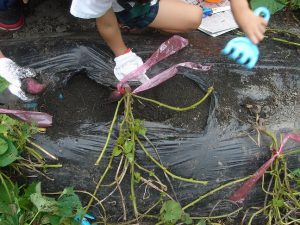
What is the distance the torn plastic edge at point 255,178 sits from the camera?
159 cm

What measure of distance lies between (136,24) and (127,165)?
596 mm

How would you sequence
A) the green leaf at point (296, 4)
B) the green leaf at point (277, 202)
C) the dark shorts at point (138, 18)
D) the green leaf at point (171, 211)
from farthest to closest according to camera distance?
the green leaf at point (296, 4) → the dark shorts at point (138, 18) → the green leaf at point (277, 202) → the green leaf at point (171, 211)

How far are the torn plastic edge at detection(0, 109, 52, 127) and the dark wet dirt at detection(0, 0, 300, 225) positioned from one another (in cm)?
3

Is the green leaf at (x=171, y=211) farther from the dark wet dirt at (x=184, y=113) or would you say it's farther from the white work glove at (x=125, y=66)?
the white work glove at (x=125, y=66)

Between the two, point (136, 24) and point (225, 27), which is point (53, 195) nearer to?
point (136, 24)

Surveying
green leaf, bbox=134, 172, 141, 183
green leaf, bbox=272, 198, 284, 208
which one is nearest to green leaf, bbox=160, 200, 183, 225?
green leaf, bbox=134, 172, 141, 183

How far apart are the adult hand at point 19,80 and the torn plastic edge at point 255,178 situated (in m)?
0.76

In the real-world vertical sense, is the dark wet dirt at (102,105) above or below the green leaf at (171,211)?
above

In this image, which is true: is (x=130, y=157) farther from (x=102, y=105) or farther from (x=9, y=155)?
(x=9, y=155)

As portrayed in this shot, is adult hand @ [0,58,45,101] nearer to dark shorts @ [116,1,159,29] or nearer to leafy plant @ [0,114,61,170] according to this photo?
leafy plant @ [0,114,61,170]

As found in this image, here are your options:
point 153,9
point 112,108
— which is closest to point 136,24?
point 153,9

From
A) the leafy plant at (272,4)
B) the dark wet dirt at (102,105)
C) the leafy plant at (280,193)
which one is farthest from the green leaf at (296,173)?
the leafy plant at (272,4)

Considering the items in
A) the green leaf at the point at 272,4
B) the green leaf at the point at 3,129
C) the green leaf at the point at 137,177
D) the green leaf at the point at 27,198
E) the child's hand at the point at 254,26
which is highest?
the child's hand at the point at 254,26

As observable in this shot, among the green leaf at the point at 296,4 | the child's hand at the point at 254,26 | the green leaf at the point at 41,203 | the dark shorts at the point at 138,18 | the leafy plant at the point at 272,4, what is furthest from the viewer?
the green leaf at the point at 296,4
